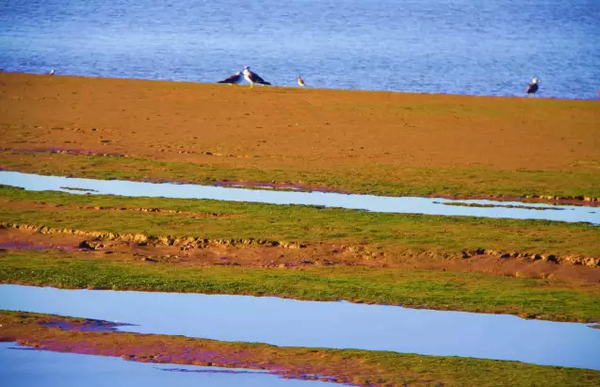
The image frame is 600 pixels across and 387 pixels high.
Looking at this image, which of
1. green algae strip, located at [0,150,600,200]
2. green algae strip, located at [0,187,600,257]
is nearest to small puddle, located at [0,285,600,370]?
green algae strip, located at [0,187,600,257]

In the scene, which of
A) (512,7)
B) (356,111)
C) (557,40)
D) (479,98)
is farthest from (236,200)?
(512,7)

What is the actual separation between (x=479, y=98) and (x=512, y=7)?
4335 inches

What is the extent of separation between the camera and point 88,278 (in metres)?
13.5

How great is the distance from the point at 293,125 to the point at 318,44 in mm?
42974

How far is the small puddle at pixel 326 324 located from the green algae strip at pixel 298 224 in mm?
3060

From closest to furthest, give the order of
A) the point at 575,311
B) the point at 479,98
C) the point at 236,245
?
the point at 575,311 < the point at 236,245 < the point at 479,98

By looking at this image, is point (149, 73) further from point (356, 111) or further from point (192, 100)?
point (356, 111)

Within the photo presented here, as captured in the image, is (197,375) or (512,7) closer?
(197,375)

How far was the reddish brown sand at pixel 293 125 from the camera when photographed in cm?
2423

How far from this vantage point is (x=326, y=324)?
12102 millimetres

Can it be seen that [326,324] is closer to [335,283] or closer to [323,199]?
[335,283]

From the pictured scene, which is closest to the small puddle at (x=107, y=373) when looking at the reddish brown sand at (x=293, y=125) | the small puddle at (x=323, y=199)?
the small puddle at (x=323, y=199)

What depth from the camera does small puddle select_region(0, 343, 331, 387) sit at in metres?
10.1

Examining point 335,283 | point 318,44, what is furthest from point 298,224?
point 318,44
